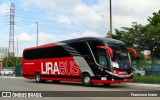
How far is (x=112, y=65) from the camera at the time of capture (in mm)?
24312

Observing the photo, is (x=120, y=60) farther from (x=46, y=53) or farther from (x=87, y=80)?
(x=46, y=53)

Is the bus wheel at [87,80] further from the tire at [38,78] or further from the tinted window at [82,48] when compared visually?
the tire at [38,78]

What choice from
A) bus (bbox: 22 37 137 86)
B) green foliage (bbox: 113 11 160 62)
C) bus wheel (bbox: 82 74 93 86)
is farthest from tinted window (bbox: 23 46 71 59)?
green foliage (bbox: 113 11 160 62)

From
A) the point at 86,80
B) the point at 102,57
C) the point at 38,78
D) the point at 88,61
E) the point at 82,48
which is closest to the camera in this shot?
the point at 102,57

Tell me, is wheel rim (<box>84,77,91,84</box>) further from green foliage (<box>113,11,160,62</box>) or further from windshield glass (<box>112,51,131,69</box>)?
green foliage (<box>113,11,160,62</box>)

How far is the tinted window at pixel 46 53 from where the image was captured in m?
29.0

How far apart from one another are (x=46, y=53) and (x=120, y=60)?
28.4ft

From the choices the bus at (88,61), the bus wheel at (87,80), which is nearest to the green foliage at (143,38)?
the bus at (88,61)

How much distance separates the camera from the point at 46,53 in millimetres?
31406

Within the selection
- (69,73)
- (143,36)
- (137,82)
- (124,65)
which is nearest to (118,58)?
(124,65)

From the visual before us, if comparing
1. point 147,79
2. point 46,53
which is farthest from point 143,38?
point 46,53

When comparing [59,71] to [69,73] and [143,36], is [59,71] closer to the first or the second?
[69,73]

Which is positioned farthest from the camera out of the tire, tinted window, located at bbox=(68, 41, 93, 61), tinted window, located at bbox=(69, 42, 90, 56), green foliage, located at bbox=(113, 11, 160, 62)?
green foliage, located at bbox=(113, 11, 160, 62)

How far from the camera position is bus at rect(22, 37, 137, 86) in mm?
24469
